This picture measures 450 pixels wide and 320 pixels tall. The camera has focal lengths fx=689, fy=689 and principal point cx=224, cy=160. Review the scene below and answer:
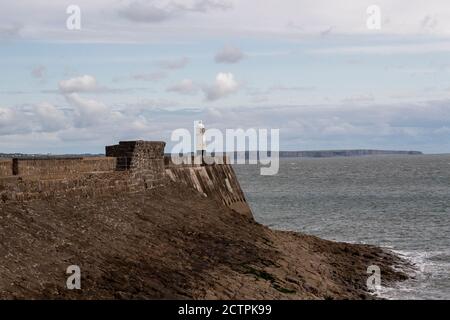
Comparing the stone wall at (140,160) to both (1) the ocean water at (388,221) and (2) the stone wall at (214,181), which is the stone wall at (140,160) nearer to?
(2) the stone wall at (214,181)

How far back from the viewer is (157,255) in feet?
69.1

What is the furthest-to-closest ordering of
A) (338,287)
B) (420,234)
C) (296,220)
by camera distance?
(296,220), (420,234), (338,287)

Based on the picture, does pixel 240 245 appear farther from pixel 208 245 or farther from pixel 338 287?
pixel 338 287

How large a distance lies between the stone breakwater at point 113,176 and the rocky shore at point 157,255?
17.6 inches

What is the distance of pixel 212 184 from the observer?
35.7m

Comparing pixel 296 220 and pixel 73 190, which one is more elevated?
pixel 73 190

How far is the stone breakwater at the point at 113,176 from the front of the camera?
825 inches

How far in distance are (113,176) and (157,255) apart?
615cm

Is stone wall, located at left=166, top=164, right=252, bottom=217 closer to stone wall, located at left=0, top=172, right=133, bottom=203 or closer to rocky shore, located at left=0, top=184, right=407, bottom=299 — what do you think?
rocky shore, located at left=0, top=184, right=407, bottom=299

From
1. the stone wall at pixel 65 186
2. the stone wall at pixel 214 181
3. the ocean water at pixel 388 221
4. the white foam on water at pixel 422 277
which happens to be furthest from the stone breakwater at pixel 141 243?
the ocean water at pixel 388 221

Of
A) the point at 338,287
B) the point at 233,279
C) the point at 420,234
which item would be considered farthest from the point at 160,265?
the point at 420,234

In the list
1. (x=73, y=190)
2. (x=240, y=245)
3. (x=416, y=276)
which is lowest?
(x=416, y=276)

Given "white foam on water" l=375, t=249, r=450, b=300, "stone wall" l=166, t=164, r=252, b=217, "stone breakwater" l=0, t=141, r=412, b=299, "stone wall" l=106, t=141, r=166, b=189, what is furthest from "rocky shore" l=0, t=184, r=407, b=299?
"stone wall" l=166, t=164, r=252, b=217

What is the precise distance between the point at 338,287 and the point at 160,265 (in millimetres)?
8060
